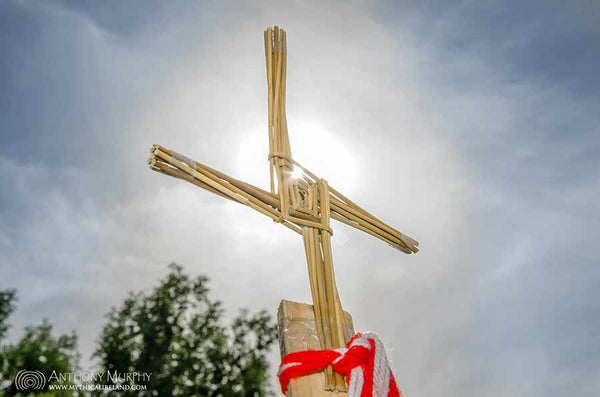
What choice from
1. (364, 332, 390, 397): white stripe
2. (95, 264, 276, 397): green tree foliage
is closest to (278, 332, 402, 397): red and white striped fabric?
(364, 332, 390, 397): white stripe

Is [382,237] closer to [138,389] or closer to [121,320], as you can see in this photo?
[138,389]

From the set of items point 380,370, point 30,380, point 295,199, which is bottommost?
point 380,370

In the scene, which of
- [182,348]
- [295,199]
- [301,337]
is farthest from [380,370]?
[182,348]

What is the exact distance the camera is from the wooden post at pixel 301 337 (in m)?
1.13

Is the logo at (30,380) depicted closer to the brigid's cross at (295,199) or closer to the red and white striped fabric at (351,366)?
the brigid's cross at (295,199)

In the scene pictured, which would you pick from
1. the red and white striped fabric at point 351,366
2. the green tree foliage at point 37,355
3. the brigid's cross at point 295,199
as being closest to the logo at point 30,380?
the green tree foliage at point 37,355

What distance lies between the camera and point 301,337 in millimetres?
1252

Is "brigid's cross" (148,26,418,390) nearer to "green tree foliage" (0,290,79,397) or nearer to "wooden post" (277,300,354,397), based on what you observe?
"wooden post" (277,300,354,397)

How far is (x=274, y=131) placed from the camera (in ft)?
5.07

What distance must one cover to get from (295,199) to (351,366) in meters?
0.56

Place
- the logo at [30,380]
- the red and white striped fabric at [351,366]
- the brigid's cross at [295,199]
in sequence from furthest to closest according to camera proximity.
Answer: the logo at [30,380], the brigid's cross at [295,199], the red and white striped fabric at [351,366]

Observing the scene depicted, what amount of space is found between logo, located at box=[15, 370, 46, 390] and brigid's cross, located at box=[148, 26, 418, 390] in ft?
37.2

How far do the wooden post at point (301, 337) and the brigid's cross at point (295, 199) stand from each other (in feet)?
0.08

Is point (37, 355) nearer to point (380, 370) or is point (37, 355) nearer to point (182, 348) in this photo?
point (182, 348)
